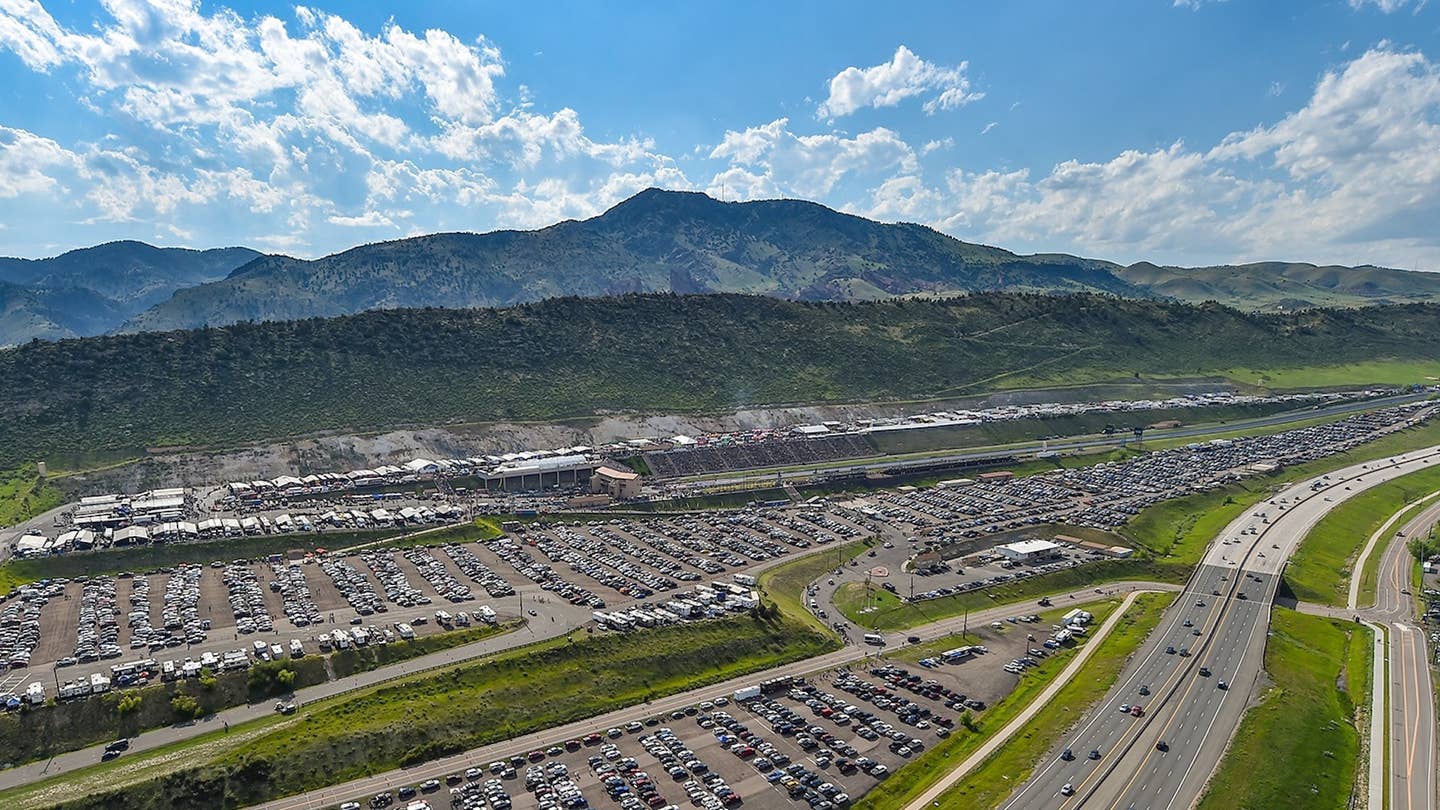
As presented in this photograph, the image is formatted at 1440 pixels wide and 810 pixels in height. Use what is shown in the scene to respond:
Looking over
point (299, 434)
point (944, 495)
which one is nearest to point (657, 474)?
point (944, 495)

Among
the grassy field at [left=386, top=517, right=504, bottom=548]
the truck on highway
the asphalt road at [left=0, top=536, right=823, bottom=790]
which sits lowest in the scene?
the truck on highway

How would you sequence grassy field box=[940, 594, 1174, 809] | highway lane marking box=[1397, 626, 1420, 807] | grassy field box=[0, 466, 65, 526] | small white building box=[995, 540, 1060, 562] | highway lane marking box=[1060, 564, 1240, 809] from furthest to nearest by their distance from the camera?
grassy field box=[0, 466, 65, 526]
small white building box=[995, 540, 1060, 562]
highway lane marking box=[1397, 626, 1420, 807]
highway lane marking box=[1060, 564, 1240, 809]
grassy field box=[940, 594, 1174, 809]

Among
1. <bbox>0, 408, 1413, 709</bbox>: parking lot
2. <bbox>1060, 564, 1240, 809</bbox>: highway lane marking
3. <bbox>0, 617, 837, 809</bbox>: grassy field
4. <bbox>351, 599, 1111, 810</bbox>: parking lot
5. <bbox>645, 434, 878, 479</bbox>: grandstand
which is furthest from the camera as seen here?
<bbox>645, 434, 878, 479</bbox>: grandstand

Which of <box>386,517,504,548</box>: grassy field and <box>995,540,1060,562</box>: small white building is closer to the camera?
<box>386,517,504,548</box>: grassy field

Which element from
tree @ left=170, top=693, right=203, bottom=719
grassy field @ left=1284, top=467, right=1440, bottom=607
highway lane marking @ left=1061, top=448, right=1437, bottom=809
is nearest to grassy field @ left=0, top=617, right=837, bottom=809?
tree @ left=170, top=693, right=203, bottom=719

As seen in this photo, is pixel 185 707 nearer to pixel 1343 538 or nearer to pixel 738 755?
pixel 738 755

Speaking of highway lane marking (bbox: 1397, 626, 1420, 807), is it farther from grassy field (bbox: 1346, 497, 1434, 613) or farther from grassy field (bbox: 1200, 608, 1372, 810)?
grassy field (bbox: 1346, 497, 1434, 613)

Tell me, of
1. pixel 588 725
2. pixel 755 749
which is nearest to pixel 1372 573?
pixel 755 749
